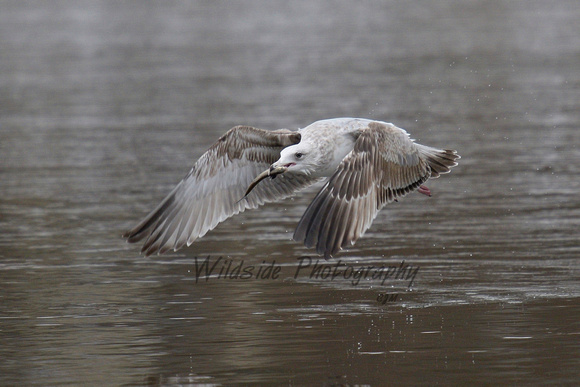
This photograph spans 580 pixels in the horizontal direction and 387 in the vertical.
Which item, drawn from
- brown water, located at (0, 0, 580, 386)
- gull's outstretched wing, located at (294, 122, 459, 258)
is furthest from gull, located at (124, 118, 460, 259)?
brown water, located at (0, 0, 580, 386)

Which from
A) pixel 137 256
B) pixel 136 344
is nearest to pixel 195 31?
pixel 137 256

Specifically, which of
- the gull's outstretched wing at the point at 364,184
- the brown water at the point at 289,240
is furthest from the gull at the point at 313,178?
the brown water at the point at 289,240

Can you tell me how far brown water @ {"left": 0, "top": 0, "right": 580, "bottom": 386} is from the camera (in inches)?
302

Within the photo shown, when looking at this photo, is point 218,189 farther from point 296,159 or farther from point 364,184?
point 364,184

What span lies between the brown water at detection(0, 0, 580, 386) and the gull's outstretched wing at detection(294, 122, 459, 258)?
0.58 metres

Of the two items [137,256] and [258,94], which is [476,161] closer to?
[137,256]

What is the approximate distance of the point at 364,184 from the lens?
9320 millimetres

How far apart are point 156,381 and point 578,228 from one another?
575cm

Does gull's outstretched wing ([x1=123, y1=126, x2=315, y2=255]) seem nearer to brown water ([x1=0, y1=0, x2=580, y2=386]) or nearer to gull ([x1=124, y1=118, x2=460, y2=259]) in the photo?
gull ([x1=124, y1=118, x2=460, y2=259])

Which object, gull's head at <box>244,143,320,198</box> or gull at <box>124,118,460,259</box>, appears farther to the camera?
gull's head at <box>244,143,320,198</box>

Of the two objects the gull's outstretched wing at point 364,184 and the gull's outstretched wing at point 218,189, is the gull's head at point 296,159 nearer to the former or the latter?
the gull's outstretched wing at point 364,184

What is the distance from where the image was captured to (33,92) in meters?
26.1

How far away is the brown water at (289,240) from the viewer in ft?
25.2

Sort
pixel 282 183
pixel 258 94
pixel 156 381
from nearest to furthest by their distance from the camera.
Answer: pixel 156 381 → pixel 282 183 → pixel 258 94
